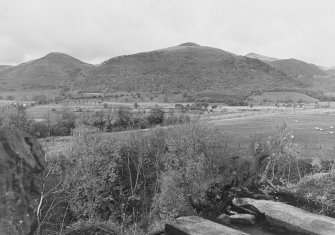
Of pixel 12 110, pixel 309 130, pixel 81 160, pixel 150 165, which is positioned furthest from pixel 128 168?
Result: pixel 309 130

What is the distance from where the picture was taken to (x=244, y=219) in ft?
64.2

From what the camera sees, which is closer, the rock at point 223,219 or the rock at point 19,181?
the rock at point 19,181

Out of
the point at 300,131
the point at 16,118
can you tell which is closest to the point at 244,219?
the point at 16,118

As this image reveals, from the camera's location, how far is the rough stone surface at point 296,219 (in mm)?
17672

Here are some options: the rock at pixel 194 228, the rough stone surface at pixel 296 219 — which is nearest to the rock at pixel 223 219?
the rough stone surface at pixel 296 219


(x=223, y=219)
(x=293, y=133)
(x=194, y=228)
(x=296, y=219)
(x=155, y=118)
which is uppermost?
(x=194, y=228)

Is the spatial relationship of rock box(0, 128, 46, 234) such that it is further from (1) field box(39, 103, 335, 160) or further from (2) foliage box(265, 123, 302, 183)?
(1) field box(39, 103, 335, 160)

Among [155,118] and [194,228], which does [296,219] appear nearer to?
[194,228]

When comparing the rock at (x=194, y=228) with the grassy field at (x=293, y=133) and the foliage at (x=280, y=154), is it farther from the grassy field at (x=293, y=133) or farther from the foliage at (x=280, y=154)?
the grassy field at (x=293, y=133)

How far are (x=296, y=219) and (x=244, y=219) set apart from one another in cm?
248

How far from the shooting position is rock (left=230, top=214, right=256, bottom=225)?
19.4 m

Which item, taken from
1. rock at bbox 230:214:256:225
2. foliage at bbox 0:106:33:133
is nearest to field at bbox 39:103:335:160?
foliage at bbox 0:106:33:133

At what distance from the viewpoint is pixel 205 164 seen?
55.9 m

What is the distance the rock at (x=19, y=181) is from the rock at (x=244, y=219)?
13282 millimetres
